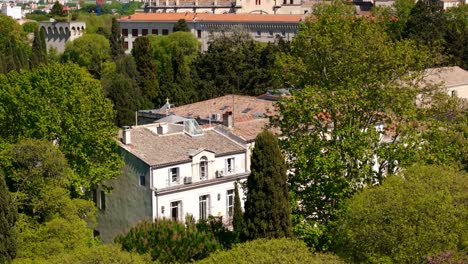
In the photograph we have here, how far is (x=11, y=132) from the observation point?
127 feet

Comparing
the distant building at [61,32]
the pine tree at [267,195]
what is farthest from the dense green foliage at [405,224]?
the distant building at [61,32]

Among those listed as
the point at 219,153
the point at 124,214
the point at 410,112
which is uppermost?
the point at 410,112

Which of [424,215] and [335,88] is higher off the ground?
[335,88]

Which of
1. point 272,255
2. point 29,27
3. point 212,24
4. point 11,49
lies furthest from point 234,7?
point 272,255

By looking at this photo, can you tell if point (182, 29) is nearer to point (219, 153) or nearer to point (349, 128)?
point (219, 153)

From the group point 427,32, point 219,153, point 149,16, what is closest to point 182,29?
point 149,16

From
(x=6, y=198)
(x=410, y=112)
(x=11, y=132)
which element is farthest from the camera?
(x=11, y=132)

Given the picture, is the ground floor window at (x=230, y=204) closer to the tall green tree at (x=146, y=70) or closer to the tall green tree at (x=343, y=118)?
the tall green tree at (x=343, y=118)

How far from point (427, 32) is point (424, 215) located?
182ft

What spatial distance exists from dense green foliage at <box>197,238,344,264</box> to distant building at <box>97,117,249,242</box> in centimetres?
1364

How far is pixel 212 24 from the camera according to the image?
116 metres

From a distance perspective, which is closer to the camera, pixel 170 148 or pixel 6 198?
pixel 6 198

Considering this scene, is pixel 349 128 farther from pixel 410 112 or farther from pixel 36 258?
pixel 36 258

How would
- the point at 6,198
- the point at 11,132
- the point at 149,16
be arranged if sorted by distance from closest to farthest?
the point at 6,198, the point at 11,132, the point at 149,16
